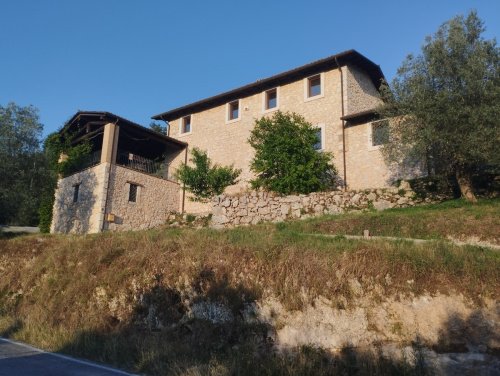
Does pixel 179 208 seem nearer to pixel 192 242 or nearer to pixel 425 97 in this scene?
pixel 192 242

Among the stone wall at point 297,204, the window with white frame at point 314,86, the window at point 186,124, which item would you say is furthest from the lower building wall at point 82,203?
the window with white frame at point 314,86

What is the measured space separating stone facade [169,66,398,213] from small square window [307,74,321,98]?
0.94 ft

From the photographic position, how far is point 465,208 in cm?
1398

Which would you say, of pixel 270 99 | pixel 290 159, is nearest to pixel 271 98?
pixel 270 99

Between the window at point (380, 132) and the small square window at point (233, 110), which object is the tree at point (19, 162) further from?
the window at point (380, 132)

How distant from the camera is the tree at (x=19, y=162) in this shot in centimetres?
1952

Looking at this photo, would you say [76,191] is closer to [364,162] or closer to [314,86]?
[314,86]

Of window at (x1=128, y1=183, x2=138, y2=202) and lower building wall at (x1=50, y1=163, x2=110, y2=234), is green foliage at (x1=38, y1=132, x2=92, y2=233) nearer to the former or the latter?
lower building wall at (x1=50, y1=163, x2=110, y2=234)

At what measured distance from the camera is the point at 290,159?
19.2 meters

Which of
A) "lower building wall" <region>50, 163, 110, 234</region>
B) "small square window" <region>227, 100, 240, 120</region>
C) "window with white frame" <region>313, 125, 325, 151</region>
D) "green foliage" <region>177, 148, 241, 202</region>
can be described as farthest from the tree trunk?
"lower building wall" <region>50, 163, 110, 234</region>

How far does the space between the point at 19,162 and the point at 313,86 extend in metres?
15.2

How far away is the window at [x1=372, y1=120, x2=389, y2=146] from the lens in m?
17.9

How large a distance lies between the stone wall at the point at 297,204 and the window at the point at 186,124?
979 cm

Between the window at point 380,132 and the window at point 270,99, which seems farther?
the window at point 270,99
